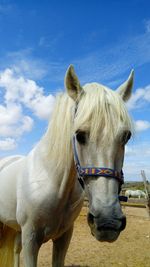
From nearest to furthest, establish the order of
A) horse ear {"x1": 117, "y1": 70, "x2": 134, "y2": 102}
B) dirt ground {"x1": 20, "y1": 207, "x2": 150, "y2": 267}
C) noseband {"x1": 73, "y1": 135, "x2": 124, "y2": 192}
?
noseband {"x1": 73, "y1": 135, "x2": 124, "y2": 192}, horse ear {"x1": 117, "y1": 70, "x2": 134, "y2": 102}, dirt ground {"x1": 20, "y1": 207, "x2": 150, "y2": 267}

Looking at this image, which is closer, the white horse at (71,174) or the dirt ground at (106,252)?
the white horse at (71,174)

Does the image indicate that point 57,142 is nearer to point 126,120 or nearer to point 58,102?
point 58,102

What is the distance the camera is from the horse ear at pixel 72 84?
6.52 ft

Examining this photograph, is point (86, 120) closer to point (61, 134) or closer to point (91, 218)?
point (61, 134)

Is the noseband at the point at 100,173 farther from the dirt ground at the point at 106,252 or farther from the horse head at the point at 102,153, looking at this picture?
the dirt ground at the point at 106,252

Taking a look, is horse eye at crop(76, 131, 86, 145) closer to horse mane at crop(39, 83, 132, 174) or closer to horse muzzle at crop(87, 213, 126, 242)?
horse mane at crop(39, 83, 132, 174)

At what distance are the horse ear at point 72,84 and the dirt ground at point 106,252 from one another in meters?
4.01

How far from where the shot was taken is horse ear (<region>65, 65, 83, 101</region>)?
1988 millimetres

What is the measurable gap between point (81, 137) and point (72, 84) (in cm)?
48

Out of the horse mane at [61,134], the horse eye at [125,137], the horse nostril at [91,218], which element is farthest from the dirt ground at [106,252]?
the horse eye at [125,137]

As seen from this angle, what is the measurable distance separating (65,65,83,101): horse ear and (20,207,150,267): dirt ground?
13.2 feet

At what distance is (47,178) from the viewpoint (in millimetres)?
2303

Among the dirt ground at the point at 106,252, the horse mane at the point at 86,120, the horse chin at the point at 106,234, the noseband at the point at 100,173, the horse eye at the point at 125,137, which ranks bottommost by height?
the dirt ground at the point at 106,252

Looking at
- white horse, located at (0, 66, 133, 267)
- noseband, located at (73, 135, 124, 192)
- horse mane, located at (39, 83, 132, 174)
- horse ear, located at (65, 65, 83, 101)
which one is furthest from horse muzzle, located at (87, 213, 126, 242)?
horse ear, located at (65, 65, 83, 101)
